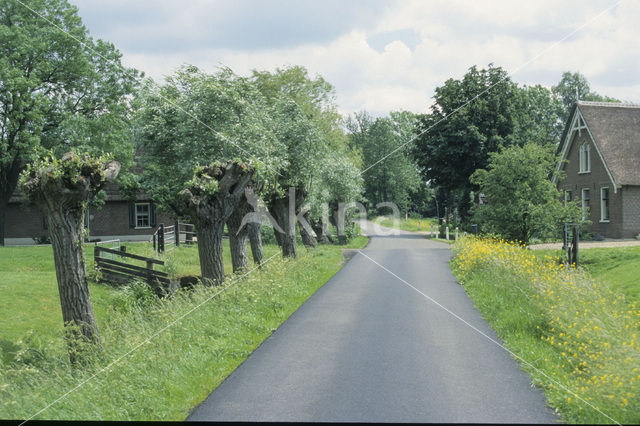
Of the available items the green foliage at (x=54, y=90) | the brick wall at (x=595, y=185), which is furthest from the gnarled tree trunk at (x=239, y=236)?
the brick wall at (x=595, y=185)

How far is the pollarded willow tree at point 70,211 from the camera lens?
859cm

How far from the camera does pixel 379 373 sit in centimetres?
727

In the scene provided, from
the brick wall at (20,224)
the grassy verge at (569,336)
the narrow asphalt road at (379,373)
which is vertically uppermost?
the brick wall at (20,224)

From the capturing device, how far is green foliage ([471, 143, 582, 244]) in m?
19.0

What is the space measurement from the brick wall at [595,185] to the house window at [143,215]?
29.2 meters

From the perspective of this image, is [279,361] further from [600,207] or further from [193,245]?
[600,207]

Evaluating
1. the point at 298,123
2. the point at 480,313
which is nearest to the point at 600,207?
the point at 298,123

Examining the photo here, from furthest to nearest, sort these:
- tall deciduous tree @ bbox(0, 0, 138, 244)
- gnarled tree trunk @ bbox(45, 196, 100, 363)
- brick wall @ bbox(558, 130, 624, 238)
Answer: brick wall @ bbox(558, 130, 624, 238) → tall deciduous tree @ bbox(0, 0, 138, 244) → gnarled tree trunk @ bbox(45, 196, 100, 363)

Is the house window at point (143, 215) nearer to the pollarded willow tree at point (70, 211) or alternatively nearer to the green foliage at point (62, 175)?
the pollarded willow tree at point (70, 211)

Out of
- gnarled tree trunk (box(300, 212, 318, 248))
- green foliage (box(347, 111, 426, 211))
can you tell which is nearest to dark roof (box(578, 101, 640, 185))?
gnarled tree trunk (box(300, 212, 318, 248))

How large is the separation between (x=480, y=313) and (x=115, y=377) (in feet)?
25.3

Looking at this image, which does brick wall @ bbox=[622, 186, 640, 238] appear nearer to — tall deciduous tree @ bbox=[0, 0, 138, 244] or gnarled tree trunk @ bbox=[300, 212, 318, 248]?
gnarled tree trunk @ bbox=[300, 212, 318, 248]

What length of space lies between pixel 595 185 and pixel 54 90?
3222cm

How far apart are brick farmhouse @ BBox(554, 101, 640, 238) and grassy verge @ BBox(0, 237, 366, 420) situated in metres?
21.7
